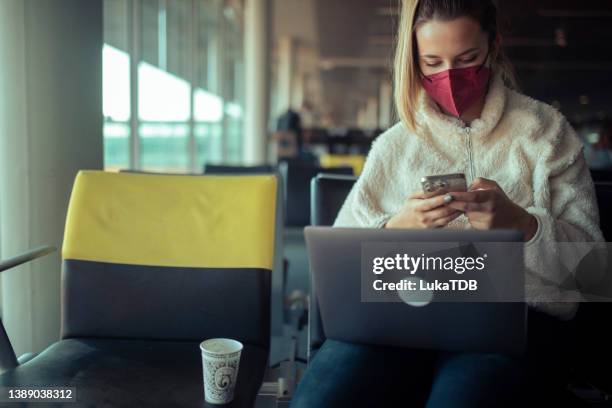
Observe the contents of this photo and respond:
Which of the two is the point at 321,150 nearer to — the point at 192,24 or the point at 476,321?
the point at 192,24

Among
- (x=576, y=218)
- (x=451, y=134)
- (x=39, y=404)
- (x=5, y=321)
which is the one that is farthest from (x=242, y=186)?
(x=5, y=321)

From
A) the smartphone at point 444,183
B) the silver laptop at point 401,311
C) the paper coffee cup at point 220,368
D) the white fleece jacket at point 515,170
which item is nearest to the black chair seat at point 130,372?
the paper coffee cup at point 220,368

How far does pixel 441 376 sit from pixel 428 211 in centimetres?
32

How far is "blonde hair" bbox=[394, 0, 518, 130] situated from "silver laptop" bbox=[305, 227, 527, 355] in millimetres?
491

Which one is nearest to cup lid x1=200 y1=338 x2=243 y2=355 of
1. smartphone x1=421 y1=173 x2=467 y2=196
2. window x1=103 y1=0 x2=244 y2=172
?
smartphone x1=421 y1=173 x2=467 y2=196

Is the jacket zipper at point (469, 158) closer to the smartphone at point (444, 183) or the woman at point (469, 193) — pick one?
the woman at point (469, 193)

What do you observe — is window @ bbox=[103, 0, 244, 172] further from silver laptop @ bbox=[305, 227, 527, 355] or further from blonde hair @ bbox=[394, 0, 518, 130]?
silver laptop @ bbox=[305, 227, 527, 355]

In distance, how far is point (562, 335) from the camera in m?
1.24

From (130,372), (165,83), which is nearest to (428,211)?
(130,372)

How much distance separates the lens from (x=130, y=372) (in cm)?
139

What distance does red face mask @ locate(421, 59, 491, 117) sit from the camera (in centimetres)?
133

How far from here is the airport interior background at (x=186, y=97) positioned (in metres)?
1.96

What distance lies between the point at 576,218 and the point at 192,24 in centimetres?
660

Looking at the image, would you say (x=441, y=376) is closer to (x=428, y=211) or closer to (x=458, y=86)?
(x=428, y=211)
